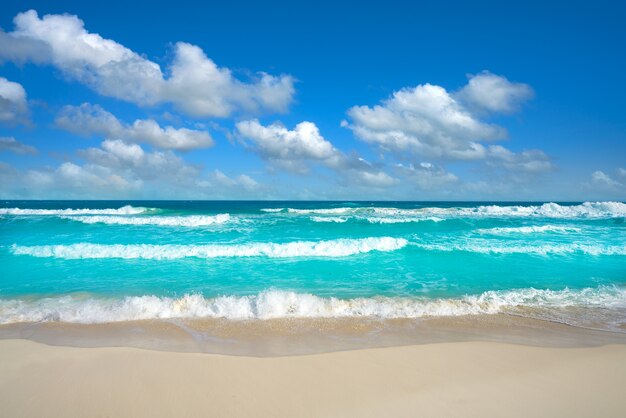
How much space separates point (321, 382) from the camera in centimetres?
420

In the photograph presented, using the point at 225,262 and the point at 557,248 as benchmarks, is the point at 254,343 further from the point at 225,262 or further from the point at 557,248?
the point at 557,248

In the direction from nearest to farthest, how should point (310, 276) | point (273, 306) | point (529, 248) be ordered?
point (273, 306) → point (310, 276) → point (529, 248)

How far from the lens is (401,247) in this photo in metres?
15.4

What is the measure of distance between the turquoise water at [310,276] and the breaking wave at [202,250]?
0.08 m

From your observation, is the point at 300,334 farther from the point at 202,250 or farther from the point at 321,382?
the point at 202,250

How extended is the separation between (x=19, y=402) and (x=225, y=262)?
878 centimetres

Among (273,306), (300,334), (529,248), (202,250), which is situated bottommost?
(300,334)

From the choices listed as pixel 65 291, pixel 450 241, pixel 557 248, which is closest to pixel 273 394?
pixel 65 291

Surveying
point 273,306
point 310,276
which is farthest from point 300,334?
point 310,276

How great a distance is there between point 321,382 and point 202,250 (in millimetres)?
11230

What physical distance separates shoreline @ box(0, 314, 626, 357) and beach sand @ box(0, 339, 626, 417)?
0.99 ft

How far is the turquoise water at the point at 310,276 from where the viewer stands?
7.21m

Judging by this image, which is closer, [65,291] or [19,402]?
[19,402]

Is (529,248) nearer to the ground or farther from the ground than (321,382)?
farther from the ground
